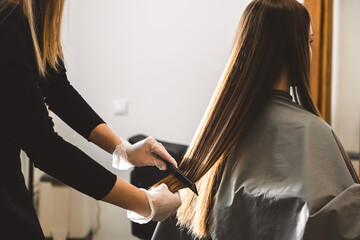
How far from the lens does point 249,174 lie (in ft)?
3.40

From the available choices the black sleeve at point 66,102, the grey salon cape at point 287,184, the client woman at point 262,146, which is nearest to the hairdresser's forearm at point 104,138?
the black sleeve at point 66,102

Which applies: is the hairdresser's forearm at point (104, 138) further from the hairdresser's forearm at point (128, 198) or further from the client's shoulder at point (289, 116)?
the client's shoulder at point (289, 116)

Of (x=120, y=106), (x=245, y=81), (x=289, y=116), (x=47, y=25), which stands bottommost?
(x=120, y=106)

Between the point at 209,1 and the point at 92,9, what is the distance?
851 millimetres

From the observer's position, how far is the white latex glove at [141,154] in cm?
120

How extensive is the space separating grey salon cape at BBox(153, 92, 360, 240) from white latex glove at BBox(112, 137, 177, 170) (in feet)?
0.74

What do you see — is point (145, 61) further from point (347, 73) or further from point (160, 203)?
point (160, 203)

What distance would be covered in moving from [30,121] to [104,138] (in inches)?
18.9

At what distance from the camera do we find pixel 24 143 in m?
0.85

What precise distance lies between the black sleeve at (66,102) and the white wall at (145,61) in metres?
1.63

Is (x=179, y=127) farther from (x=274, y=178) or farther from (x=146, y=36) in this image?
(x=274, y=178)

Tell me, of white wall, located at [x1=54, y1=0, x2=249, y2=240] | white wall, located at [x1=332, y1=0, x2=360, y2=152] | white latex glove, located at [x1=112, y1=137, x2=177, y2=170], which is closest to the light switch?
white wall, located at [x1=54, y1=0, x2=249, y2=240]

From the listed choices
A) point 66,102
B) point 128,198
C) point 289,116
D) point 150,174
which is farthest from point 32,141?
point 150,174

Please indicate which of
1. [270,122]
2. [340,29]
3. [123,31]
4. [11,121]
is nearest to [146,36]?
[123,31]
